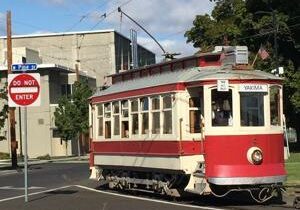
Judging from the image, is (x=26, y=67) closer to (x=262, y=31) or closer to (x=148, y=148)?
(x=148, y=148)

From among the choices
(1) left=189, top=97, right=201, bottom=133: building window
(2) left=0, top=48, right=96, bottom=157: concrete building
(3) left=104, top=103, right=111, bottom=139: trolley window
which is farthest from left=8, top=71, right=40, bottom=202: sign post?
(2) left=0, top=48, right=96, bottom=157: concrete building

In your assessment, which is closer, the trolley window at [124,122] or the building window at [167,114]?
the building window at [167,114]

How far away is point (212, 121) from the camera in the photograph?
15852 millimetres

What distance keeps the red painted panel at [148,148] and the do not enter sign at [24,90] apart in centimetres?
313

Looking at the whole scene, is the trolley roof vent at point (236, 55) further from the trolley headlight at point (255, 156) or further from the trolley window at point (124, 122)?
the trolley window at point (124, 122)

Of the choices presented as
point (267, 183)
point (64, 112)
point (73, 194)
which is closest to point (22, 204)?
point (73, 194)

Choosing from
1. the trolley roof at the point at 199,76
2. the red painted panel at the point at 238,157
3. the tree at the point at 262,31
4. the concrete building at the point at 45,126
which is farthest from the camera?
the concrete building at the point at 45,126

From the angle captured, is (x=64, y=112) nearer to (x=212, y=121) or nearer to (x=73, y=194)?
(x=73, y=194)

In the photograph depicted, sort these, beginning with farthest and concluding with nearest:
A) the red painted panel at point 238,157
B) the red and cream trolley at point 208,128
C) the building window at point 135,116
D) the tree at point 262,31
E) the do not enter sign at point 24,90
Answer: the tree at point 262,31
the building window at point 135,116
the do not enter sign at point 24,90
the red and cream trolley at point 208,128
the red painted panel at point 238,157

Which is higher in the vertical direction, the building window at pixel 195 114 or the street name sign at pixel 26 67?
the street name sign at pixel 26 67

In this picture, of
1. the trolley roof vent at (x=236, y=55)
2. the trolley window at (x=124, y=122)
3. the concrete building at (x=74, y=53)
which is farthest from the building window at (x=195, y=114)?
the concrete building at (x=74, y=53)

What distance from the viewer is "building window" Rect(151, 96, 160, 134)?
1764 centimetres

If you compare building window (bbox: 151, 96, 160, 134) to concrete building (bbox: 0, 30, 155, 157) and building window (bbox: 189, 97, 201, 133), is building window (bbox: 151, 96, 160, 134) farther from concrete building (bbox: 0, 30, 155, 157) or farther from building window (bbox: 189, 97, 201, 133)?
concrete building (bbox: 0, 30, 155, 157)

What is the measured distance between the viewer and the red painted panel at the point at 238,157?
15367 millimetres
